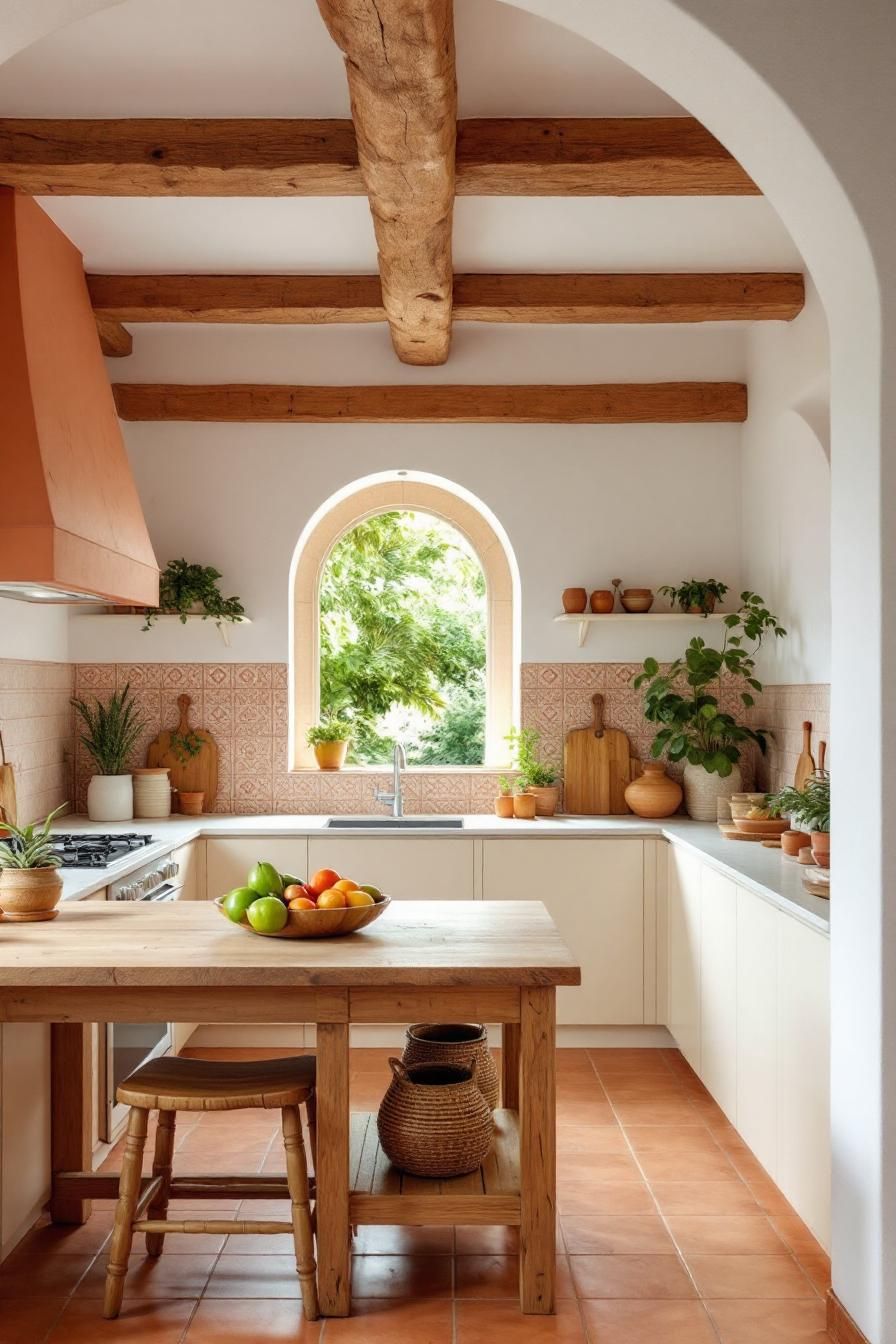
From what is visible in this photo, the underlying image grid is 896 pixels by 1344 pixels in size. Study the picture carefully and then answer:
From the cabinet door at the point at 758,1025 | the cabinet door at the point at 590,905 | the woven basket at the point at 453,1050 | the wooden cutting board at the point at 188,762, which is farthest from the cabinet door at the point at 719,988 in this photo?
the wooden cutting board at the point at 188,762

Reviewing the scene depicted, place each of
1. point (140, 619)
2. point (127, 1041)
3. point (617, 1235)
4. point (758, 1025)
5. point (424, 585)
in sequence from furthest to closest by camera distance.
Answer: point (424, 585) → point (140, 619) → point (127, 1041) → point (758, 1025) → point (617, 1235)

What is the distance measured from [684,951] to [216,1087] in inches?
91.8

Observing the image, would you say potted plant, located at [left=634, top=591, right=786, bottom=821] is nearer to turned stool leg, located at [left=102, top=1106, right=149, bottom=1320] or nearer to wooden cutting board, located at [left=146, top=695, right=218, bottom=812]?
wooden cutting board, located at [left=146, top=695, right=218, bottom=812]

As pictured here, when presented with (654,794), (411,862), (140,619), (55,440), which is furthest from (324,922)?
(140,619)

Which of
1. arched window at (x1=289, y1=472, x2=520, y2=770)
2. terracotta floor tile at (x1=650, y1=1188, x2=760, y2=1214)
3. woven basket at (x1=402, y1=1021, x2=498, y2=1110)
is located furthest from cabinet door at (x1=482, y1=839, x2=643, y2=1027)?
woven basket at (x1=402, y1=1021, x2=498, y2=1110)

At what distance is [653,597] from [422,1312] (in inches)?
135

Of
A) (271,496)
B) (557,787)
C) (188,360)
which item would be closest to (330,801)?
(557,787)

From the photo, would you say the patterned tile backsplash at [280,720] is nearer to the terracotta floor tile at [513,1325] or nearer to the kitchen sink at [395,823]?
the kitchen sink at [395,823]

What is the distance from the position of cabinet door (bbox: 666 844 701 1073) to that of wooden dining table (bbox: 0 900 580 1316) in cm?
166

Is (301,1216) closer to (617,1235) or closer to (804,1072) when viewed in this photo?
(617,1235)

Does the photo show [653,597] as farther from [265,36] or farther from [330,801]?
[265,36]

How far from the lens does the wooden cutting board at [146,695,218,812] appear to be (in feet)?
18.6

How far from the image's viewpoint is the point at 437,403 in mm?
5582

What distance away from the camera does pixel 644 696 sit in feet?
18.7
